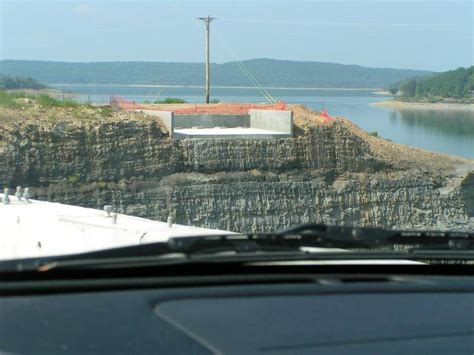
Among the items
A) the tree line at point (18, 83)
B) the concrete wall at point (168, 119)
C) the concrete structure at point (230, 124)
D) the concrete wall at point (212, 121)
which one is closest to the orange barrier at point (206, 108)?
the concrete wall at point (212, 121)

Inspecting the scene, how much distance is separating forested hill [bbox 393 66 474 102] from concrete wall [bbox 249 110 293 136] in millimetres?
31271

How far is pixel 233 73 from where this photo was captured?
101 meters

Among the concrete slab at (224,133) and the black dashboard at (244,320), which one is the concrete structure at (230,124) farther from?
the black dashboard at (244,320)

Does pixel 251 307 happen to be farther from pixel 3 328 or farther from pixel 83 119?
pixel 83 119

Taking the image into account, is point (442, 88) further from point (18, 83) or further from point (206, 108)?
point (18, 83)

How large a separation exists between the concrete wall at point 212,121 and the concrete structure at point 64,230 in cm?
2939

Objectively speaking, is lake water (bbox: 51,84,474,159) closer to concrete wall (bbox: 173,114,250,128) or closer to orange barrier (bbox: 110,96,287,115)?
orange barrier (bbox: 110,96,287,115)

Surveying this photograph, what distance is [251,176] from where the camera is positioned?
3381cm

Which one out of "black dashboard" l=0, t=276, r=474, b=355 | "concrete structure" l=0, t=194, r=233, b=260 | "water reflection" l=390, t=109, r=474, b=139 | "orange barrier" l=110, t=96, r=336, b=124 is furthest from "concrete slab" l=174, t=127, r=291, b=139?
"black dashboard" l=0, t=276, r=474, b=355

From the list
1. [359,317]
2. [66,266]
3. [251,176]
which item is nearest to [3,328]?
[66,266]

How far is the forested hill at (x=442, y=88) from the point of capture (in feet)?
221

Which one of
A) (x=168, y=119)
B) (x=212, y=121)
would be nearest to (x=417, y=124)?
(x=212, y=121)

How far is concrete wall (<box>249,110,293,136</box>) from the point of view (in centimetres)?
3581

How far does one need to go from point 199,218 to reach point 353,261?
28.9m
